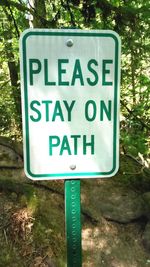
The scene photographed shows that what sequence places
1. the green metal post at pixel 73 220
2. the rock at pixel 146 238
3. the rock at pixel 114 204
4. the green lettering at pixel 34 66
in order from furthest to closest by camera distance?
the rock at pixel 114 204 → the rock at pixel 146 238 → the green metal post at pixel 73 220 → the green lettering at pixel 34 66

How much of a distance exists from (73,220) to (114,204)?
8.99 feet

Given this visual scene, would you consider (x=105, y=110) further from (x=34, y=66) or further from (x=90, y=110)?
(x=34, y=66)

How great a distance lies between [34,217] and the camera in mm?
3523

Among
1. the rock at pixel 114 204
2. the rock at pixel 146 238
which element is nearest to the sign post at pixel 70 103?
the rock at pixel 114 204

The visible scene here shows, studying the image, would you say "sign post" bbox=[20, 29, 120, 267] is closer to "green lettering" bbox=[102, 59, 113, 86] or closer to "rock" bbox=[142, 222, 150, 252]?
"green lettering" bbox=[102, 59, 113, 86]

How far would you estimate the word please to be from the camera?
1281mm

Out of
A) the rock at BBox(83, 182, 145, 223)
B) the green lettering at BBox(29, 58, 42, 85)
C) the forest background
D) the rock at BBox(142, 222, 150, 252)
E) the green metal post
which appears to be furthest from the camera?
the rock at BBox(83, 182, 145, 223)

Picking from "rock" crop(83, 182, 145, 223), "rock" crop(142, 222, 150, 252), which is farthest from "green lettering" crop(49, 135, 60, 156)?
"rock" crop(142, 222, 150, 252)

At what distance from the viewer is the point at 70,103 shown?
1.31 m

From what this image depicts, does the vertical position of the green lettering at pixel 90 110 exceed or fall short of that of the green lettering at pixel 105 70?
it falls short

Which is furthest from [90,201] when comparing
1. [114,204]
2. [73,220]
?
[73,220]

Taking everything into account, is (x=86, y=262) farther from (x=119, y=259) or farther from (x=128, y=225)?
(x=128, y=225)

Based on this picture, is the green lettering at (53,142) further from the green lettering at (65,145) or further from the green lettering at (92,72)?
the green lettering at (92,72)

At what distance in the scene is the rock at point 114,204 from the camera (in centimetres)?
400
